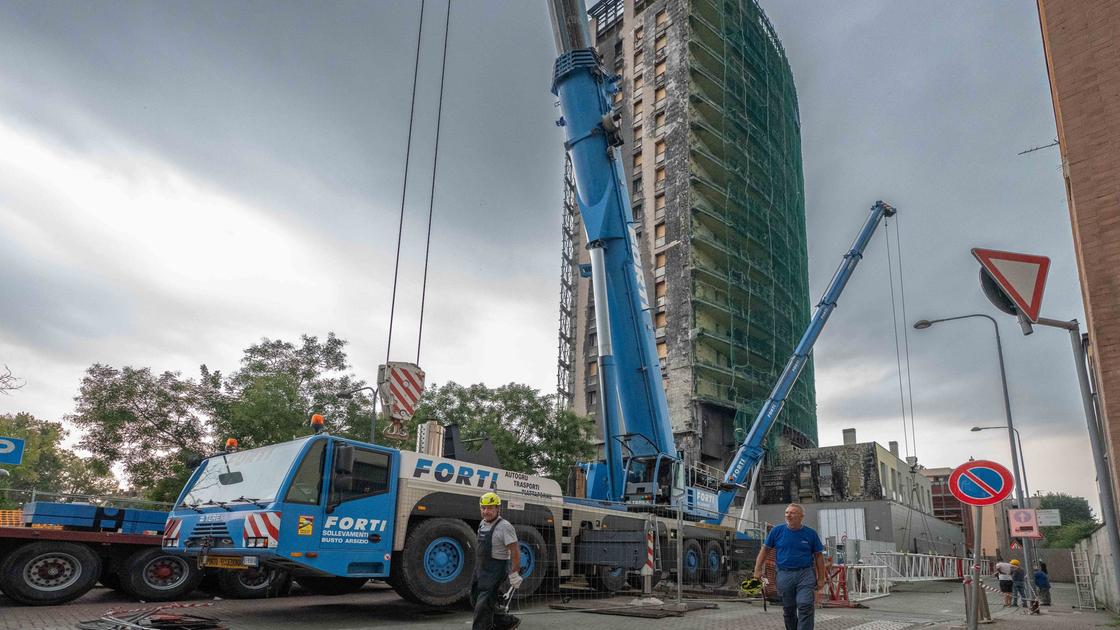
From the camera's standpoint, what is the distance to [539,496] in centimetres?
1201

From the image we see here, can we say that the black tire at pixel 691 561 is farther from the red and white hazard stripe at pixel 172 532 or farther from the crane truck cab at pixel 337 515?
the red and white hazard stripe at pixel 172 532

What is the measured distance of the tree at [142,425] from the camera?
21.5 metres

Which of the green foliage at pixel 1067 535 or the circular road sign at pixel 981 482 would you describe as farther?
the green foliage at pixel 1067 535

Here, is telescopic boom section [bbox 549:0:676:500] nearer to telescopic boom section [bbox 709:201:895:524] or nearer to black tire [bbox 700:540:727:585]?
black tire [bbox 700:540:727:585]

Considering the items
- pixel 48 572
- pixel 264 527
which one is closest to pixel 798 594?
pixel 264 527

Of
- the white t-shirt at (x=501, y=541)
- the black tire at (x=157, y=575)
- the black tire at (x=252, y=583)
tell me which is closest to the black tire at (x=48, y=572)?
the black tire at (x=157, y=575)

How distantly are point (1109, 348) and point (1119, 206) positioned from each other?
69.1 inches

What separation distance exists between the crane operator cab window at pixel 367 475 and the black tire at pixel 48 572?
183 inches

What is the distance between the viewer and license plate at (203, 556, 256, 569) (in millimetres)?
8664

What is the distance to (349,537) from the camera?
905 cm

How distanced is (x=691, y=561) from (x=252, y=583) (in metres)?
9.23

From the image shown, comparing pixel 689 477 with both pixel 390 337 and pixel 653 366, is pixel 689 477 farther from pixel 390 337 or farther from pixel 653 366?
pixel 390 337

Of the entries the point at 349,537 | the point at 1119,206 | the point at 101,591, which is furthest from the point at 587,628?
the point at 101,591

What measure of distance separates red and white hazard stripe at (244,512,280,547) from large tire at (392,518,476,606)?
1846 millimetres
